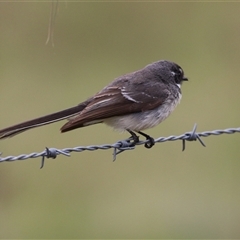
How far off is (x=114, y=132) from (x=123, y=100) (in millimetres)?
3326

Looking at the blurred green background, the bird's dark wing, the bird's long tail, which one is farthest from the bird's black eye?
the blurred green background

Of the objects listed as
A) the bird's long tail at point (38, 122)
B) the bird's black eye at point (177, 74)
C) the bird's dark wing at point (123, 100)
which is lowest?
the bird's long tail at point (38, 122)

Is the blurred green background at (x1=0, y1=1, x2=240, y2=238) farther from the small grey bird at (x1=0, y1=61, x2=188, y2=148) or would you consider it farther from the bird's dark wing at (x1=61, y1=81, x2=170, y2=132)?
the bird's dark wing at (x1=61, y1=81, x2=170, y2=132)

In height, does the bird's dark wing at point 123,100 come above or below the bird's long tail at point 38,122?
above

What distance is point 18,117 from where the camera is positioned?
1040cm

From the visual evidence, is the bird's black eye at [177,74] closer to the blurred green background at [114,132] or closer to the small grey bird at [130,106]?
the small grey bird at [130,106]

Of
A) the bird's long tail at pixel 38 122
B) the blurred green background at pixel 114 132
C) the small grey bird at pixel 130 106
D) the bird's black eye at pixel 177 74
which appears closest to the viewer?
the bird's long tail at pixel 38 122

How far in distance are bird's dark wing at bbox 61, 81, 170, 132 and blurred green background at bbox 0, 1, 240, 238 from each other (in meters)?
2.16

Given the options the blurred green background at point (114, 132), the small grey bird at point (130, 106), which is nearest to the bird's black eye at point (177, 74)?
the small grey bird at point (130, 106)

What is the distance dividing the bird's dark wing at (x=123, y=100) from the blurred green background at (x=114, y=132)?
216 cm

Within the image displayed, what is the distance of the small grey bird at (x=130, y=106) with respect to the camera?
19.8 feet

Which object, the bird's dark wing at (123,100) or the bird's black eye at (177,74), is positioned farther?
the bird's black eye at (177,74)

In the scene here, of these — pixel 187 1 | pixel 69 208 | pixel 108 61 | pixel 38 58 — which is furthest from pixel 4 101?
pixel 187 1

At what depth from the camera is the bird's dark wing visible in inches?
239
